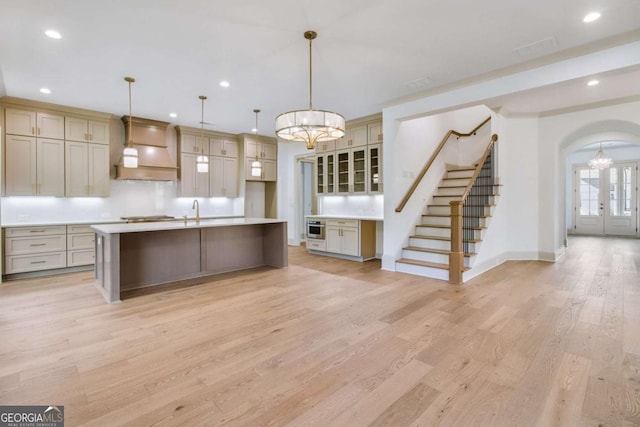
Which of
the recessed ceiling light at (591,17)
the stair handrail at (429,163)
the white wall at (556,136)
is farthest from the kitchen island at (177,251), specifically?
the white wall at (556,136)

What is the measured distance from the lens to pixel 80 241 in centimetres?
554

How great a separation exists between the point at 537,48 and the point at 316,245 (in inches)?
205

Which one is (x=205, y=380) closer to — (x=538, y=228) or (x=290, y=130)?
(x=290, y=130)

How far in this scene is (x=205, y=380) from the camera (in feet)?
7.09

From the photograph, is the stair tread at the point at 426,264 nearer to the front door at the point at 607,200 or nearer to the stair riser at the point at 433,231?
the stair riser at the point at 433,231

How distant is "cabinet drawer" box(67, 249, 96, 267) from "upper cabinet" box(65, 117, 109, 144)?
2021 millimetres

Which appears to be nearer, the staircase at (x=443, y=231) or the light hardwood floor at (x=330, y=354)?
the light hardwood floor at (x=330, y=354)

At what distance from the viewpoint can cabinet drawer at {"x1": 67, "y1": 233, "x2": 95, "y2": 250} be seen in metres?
5.44

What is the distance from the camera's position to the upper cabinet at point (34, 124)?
5.09 metres

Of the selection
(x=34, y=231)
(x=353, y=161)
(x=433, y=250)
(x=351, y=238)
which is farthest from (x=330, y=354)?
(x=34, y=231)

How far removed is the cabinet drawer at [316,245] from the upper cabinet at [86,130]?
4.58 m

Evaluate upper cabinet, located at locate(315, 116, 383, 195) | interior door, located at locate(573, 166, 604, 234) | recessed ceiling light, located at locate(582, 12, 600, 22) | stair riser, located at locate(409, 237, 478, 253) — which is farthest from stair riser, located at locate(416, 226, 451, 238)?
interior door, located at locate(573, 166, 604, 234)

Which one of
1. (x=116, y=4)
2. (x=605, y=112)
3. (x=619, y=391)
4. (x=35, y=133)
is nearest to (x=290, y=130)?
(x=116, y=4)

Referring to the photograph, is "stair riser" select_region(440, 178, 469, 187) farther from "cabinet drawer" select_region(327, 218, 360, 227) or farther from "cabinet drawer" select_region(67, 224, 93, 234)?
"cabinet drawer" select_region(67, 224, 93, 234)
